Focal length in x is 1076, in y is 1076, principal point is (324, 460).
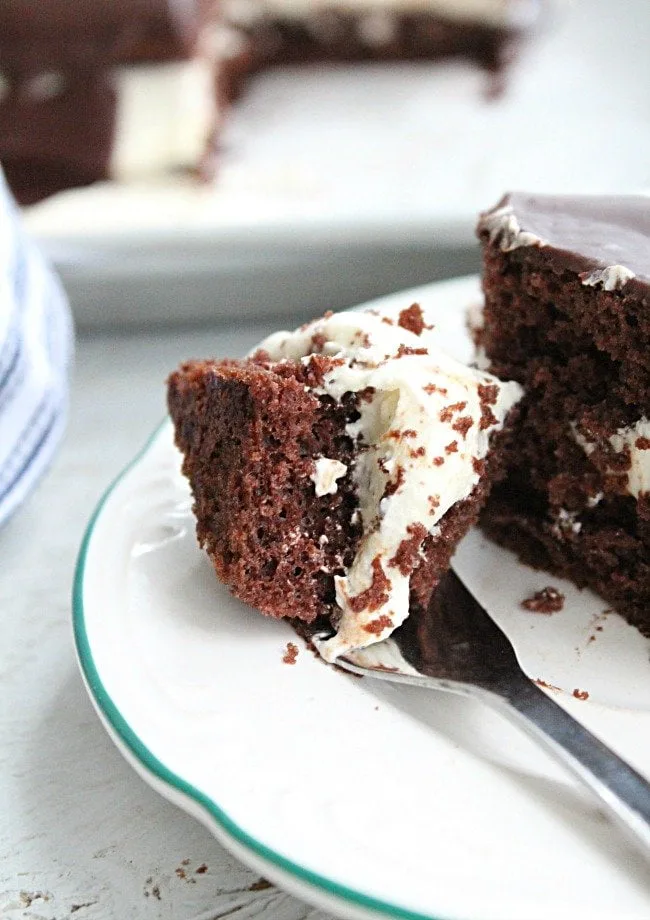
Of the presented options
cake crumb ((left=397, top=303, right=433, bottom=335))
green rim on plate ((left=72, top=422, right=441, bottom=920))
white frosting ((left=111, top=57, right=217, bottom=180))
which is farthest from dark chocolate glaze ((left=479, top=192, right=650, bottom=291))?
white frosting ((left=111, top=57, right=217, bottom=180))

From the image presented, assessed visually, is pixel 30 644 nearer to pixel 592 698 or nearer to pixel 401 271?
pixel 592 698

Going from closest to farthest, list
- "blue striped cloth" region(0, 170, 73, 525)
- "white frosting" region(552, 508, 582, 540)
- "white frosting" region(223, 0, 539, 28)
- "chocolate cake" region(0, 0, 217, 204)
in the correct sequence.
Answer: "white frosting" region(552, 508, 582, 540) < "blue striped cloth" region(0, 170, 73, 525) < "chocolate cake" region(0, 0, 217, 204) < "white frosting" region(223, 0, 539, 28)

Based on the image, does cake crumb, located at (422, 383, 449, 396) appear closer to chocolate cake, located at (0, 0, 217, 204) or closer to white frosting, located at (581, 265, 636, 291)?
white frosting, located at (581, 265, 636, 291)

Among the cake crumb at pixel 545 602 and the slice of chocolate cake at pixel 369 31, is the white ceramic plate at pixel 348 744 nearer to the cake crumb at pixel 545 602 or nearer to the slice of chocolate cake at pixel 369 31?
the cake crumb at pixel 545 602

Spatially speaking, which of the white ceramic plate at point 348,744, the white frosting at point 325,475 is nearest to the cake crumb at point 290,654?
the white ceramic plate at point 348,744

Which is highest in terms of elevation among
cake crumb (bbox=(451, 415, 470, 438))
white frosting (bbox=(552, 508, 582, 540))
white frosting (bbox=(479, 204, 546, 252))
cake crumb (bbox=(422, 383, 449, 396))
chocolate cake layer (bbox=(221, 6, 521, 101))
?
white frosting (bbox=(479, 204, 546, 252))

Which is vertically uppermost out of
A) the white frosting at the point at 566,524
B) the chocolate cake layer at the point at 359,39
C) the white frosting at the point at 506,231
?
the white frosting at the point at 506,231

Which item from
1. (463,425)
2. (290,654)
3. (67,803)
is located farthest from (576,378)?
(67,803)

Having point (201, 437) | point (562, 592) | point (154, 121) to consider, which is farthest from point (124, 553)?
point (154, 121)
